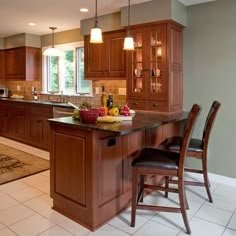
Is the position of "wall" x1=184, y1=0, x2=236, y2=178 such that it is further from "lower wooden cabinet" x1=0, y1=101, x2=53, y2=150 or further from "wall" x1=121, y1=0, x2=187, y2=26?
"lower wooden cabinet" x1=0, y1=101, x2=53, y2=150

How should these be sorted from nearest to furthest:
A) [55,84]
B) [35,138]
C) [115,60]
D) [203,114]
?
[203,114]
[115,60]
[35,138]
[55,84]

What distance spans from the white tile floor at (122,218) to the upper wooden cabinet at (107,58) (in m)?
2.05

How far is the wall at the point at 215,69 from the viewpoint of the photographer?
3420 mm

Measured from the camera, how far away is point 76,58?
540 cm

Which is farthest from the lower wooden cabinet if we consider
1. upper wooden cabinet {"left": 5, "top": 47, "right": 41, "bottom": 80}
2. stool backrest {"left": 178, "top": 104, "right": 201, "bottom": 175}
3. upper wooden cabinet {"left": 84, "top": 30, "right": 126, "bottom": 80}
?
stool backrest {"left": 178, "top": 104, "right": 201, "bottom": 175}

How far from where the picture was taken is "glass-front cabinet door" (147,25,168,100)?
3531mm

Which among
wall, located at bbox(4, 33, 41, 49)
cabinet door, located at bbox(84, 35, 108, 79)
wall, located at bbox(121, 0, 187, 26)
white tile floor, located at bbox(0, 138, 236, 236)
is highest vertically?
wall, located at bbox(4, 33, 41, 49)

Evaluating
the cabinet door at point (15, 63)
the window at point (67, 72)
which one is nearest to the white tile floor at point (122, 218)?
the window at point (67, 72)

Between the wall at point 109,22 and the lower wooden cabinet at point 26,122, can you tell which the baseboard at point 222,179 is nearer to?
the wall at point 109,22

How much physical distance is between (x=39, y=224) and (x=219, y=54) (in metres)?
3.00

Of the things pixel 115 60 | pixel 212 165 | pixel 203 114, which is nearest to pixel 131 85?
pixel 115 60

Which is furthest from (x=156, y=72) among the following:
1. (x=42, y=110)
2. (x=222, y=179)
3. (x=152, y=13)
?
(x=42, y=110)

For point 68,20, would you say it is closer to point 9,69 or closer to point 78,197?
point 9,69

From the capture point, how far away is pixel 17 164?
13.9 feet
